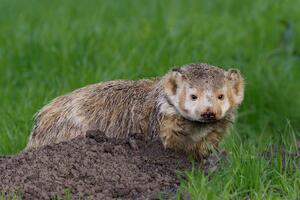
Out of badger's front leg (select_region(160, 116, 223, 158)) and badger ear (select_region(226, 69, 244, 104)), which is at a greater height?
badger ear (select_region(226, 69, 244, 104))

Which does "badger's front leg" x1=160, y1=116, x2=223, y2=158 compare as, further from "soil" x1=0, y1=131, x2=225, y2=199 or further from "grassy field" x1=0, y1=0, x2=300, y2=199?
"grassy field" x1=0, y1=0, x2=300, y2=199

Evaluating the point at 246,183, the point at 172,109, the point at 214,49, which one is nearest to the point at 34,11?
the point at 214,49

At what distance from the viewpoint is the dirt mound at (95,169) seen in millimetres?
5156

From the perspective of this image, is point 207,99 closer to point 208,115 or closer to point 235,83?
point 208,115

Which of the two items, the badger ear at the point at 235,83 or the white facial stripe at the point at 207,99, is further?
the badger ear at the point at 235,83

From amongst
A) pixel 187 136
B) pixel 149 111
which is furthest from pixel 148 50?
pixel 187 136

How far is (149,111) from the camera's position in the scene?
5.95 meters

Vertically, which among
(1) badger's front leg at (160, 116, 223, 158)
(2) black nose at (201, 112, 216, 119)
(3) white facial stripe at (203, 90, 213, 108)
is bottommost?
(1) badger's front leg at (160, 116, 223, 158)

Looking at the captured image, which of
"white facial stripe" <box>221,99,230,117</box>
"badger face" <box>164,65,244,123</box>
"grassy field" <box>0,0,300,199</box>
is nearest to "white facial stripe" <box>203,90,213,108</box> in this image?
"badger face" <box>164,65,244,123</box>

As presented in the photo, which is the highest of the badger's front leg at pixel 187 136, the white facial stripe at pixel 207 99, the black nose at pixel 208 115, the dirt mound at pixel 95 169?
the white facial stripe at pixel 207 99

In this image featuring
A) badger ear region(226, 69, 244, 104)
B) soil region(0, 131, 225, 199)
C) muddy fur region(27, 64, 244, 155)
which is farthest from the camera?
badger ear region(226, 69, 244, 104)

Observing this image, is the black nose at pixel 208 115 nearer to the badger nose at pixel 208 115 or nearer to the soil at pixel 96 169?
the badger nose at pixel 208 115

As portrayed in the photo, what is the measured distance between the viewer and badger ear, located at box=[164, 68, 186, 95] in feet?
19.0

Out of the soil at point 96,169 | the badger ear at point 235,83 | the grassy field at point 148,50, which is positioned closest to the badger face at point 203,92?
the badger ear at point 235,83
